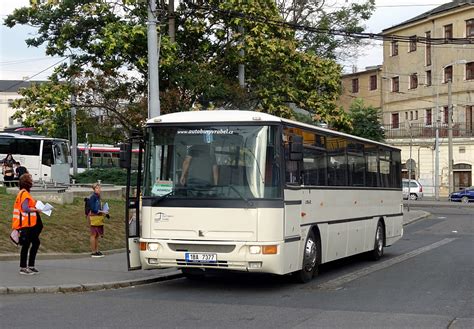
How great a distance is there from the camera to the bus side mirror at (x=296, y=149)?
1159 cm

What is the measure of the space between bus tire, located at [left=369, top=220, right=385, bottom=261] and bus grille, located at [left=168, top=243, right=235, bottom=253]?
733 centimetres

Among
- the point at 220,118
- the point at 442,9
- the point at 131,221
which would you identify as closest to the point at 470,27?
the point at 442,9

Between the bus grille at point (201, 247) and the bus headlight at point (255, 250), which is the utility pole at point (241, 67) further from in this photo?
the bus headlight at point (255, 250)

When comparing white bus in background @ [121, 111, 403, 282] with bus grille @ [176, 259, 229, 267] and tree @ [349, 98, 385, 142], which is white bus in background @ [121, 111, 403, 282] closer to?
bus grille @ [176, 259, 229, 267]

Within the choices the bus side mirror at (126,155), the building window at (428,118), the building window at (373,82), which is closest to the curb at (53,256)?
the bus side mirror at (126,155)

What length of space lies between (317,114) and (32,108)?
1053 centimetres

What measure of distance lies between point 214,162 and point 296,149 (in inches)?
54.5

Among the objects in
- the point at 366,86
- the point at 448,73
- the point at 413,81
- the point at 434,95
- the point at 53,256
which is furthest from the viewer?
the point at 366,86

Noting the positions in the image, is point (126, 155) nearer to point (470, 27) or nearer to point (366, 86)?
point (470, 27)

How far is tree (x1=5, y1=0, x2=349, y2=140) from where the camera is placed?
23.5m

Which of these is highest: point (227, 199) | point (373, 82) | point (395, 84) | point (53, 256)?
point (373, 82)

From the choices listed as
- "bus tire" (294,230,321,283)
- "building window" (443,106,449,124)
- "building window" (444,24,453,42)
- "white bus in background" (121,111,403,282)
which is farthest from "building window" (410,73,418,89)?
"white bus in background" (121,111,403,282)

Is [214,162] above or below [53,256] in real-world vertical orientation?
above

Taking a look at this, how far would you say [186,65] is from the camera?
80.7 ft
